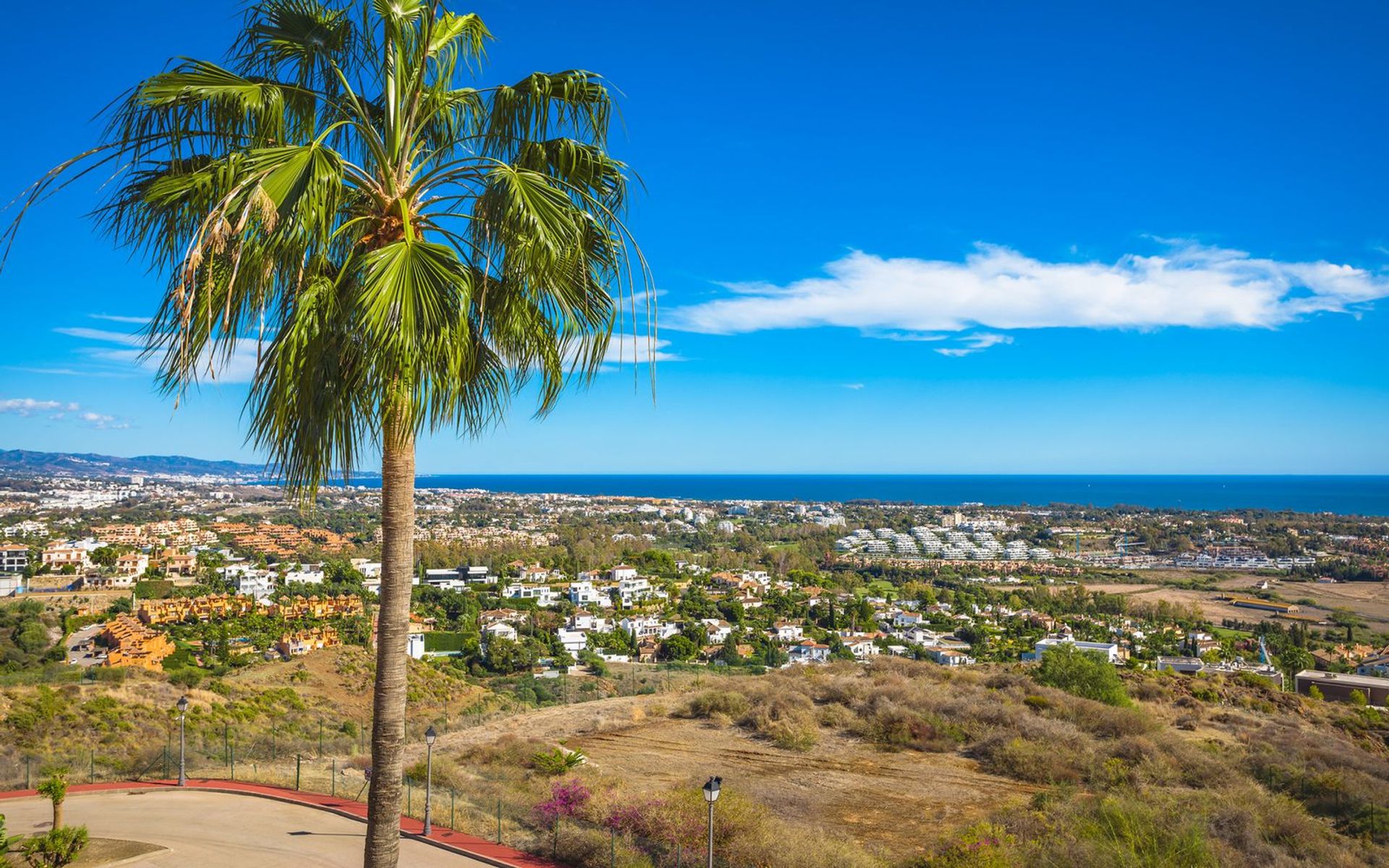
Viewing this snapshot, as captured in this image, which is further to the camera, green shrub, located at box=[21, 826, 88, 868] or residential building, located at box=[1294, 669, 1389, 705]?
residential building, located at box=[1294, 669, 1389, 705]

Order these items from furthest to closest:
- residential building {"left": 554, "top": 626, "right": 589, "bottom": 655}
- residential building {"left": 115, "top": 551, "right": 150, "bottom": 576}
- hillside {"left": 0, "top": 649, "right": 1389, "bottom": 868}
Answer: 1. residential building {"left": 115, "top": 551, "right": 150, "bottom": 576}
2. residential building {"left": 554, "top": 626, "right": 589, "bottom": 655}
3. hillside {"left": 0, "top": 649, "right": 1389, "bottom": 868}

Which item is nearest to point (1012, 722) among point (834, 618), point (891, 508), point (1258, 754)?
point (1258, 754)

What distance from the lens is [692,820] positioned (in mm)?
9289

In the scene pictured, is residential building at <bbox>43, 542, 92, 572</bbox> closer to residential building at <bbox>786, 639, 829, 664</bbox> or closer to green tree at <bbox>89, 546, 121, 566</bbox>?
green tree at <bbox>89, 546, 121, 566</bbox>

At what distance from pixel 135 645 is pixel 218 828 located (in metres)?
23.1

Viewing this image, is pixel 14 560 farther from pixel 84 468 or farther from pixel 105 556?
pixel 84 468

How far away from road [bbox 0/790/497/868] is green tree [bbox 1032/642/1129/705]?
1482cm

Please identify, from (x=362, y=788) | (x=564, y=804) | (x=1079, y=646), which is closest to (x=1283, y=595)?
(x=1079, y=646)

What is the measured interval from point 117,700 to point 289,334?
17.7 metres

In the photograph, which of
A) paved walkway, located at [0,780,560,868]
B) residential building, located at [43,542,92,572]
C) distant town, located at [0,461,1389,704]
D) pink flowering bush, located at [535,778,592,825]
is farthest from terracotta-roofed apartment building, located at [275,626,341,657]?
residential building, located at [43,542,92,572]

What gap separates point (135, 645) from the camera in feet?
88.6

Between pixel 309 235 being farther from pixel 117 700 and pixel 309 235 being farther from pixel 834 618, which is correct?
pixel 834 618

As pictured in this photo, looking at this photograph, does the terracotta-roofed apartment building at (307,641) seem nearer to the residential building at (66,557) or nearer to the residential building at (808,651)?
the residential building at (808,651)

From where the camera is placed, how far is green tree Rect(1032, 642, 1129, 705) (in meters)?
17.9
